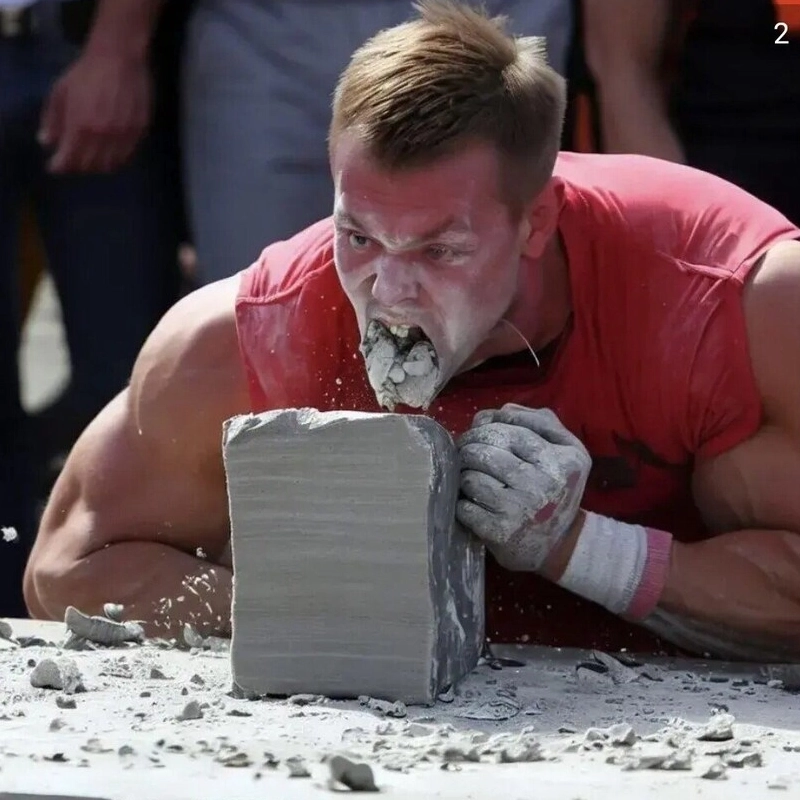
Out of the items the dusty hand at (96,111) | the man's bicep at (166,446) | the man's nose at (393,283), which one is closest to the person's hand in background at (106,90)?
the dusty hand at (96,111)

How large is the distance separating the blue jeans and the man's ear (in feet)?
4.52

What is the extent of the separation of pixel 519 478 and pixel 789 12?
1.63 metres

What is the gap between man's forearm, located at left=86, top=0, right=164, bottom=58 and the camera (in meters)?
4.93

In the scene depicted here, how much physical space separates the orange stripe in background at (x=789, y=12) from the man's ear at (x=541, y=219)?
1025 millimetres

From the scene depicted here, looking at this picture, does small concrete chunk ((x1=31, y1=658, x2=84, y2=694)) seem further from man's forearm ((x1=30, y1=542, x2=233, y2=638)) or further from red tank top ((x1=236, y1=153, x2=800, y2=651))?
red tank top ((x1=236, y1=153, x2=800, y2=651))

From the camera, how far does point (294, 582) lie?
361 cm

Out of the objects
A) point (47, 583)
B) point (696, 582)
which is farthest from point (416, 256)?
point (47, 583)

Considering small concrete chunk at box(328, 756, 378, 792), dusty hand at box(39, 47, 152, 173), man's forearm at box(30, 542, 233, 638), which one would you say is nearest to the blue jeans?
dusty hand at box(39, 47, 152, 173)

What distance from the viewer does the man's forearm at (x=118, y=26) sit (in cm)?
493

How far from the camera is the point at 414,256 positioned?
12.3 ft

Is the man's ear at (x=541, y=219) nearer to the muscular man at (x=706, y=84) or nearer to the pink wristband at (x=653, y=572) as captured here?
the pink wristband at (x=653, y=572)

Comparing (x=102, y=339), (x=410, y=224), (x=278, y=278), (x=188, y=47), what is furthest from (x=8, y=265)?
(x=410, y=224)

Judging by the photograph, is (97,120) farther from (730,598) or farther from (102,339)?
(730,598)

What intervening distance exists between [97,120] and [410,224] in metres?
1.45
